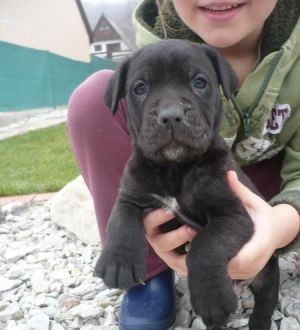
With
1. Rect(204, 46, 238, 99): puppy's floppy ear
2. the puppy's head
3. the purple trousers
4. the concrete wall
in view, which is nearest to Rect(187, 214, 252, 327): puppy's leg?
the puppy's head

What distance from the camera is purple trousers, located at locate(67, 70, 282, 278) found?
2.61 metres

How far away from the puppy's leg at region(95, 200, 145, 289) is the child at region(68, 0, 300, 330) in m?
0.28

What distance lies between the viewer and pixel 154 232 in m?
2.14

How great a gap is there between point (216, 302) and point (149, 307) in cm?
85

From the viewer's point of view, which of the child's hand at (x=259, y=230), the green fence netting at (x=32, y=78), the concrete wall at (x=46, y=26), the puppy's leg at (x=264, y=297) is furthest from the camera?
the concrete wall at (x=46, y=26)

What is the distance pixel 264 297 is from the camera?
7.43ft

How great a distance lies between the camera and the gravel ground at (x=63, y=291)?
2465mm

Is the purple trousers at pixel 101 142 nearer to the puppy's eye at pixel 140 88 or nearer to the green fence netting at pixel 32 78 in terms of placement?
the puppy's eye at pixel 140 88

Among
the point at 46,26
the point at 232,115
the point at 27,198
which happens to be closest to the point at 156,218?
the point at 232,115

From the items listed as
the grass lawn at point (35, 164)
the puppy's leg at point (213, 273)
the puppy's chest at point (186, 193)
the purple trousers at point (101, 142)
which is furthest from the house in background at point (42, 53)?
the puppy's leg at point (213, 273)

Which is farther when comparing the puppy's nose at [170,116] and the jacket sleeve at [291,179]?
the jacket sleeve at [291,179]

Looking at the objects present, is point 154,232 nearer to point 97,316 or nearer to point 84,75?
point 97,316

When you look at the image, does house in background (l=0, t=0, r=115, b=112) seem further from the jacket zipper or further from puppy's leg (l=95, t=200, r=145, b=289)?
puppy's leg (l=95, t=200, r=145, b=289)

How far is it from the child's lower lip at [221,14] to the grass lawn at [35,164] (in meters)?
3.22
